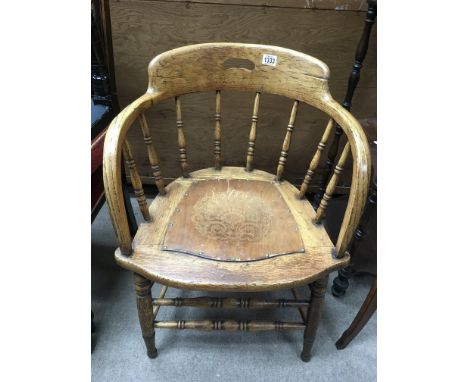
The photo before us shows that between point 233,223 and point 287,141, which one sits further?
point 287,141

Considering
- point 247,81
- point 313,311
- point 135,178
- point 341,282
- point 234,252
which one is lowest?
point 341,282

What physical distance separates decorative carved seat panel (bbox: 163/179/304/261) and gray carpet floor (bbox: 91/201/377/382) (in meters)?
0.46

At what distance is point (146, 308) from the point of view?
2.64 ft

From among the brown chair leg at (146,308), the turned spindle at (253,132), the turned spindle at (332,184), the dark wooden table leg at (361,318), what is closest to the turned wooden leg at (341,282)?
the dark wooden table leg at (361,318)

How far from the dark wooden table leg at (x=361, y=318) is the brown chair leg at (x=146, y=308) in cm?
58

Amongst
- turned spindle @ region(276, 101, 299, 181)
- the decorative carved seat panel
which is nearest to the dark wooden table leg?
the decorative carved seat panel

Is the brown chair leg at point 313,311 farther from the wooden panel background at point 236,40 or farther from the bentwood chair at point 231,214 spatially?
the wooden panel background at point 236,40

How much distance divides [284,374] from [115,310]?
1.93 ft

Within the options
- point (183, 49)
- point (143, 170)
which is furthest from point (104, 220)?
point (183, 49)

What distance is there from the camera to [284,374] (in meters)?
0.95

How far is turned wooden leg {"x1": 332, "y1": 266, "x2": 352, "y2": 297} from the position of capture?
1.10 metres

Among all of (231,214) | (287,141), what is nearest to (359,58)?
(287,141)

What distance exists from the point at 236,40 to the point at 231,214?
0.63 metres

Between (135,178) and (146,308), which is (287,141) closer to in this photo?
(135,178)
